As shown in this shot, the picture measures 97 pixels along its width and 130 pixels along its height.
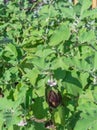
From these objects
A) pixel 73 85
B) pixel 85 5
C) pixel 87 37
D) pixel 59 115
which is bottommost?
pixel 59 115

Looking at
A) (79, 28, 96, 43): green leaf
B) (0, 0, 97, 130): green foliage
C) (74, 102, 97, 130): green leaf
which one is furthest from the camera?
(79, 28, 96, 43): green leaf

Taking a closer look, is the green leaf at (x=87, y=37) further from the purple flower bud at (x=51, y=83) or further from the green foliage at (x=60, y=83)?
the purple flower bud at (x=51, y=83)

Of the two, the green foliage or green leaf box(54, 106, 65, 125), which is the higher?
the green foliage

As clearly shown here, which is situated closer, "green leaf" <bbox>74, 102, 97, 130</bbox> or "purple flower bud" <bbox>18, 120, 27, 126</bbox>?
"green leaf" <bbox>74, 102, 97, 130</bbox>

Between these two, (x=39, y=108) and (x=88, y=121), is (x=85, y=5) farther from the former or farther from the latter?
(x=88, y=121)

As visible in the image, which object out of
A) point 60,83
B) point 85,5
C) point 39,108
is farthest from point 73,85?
point 85,5

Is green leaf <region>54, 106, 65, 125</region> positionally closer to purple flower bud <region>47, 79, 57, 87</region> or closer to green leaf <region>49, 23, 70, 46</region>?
purple flower bud <region>47, 79, 57, 87</region>

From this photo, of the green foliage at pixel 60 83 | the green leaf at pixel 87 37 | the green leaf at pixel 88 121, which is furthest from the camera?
the green leaf at pixel 87 37

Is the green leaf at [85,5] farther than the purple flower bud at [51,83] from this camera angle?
Yes

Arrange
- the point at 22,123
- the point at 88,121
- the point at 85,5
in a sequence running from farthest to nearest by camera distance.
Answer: the point at 85,5 → the point at 22,123 → the point at 88,121

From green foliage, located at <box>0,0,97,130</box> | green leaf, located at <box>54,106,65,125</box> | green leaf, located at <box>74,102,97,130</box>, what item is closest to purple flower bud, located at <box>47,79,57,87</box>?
green foliage, located at <box>0,0,97,130</box>

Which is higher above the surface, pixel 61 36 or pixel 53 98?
pixel 61 36

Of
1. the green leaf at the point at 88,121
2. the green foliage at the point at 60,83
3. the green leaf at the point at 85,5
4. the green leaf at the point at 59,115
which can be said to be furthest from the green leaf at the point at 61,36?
the green leaf at the point at 88,121
